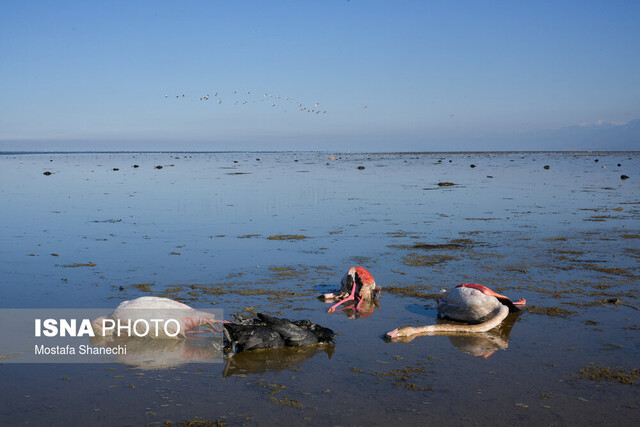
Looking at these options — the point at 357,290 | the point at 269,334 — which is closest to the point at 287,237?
the point at 357,290

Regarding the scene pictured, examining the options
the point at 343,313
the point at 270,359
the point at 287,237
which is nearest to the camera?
the point at 270,359

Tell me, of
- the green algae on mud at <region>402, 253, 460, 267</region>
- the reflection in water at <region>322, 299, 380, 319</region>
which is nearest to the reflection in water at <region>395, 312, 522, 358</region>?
the reflection in water at <region>322, 299, 380, 319</region>

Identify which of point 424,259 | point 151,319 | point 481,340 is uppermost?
point 151,319

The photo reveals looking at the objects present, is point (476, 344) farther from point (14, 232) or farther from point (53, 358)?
point (14, 232)

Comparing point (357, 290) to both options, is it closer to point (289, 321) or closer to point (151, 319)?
point (289, 321)

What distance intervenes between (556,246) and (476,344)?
8.11m

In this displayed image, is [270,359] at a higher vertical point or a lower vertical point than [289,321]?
lower

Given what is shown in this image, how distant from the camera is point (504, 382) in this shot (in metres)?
6.50

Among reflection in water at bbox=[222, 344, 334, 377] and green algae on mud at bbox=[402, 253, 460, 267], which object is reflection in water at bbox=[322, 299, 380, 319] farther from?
green algae on mud at bbox=[402, 253, 460, 267]

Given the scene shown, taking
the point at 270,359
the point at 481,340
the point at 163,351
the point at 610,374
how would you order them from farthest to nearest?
the point at 481,340 → the point at 163,351 → the point at 270,359 → the point at 610,374

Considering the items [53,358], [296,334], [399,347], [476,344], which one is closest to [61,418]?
[53,358]

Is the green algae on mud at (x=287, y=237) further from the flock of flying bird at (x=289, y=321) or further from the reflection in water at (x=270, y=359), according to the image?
the reflection in water at (x=270, y=359)

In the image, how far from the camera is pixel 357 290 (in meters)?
9.97

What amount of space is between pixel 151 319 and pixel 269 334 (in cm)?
169
